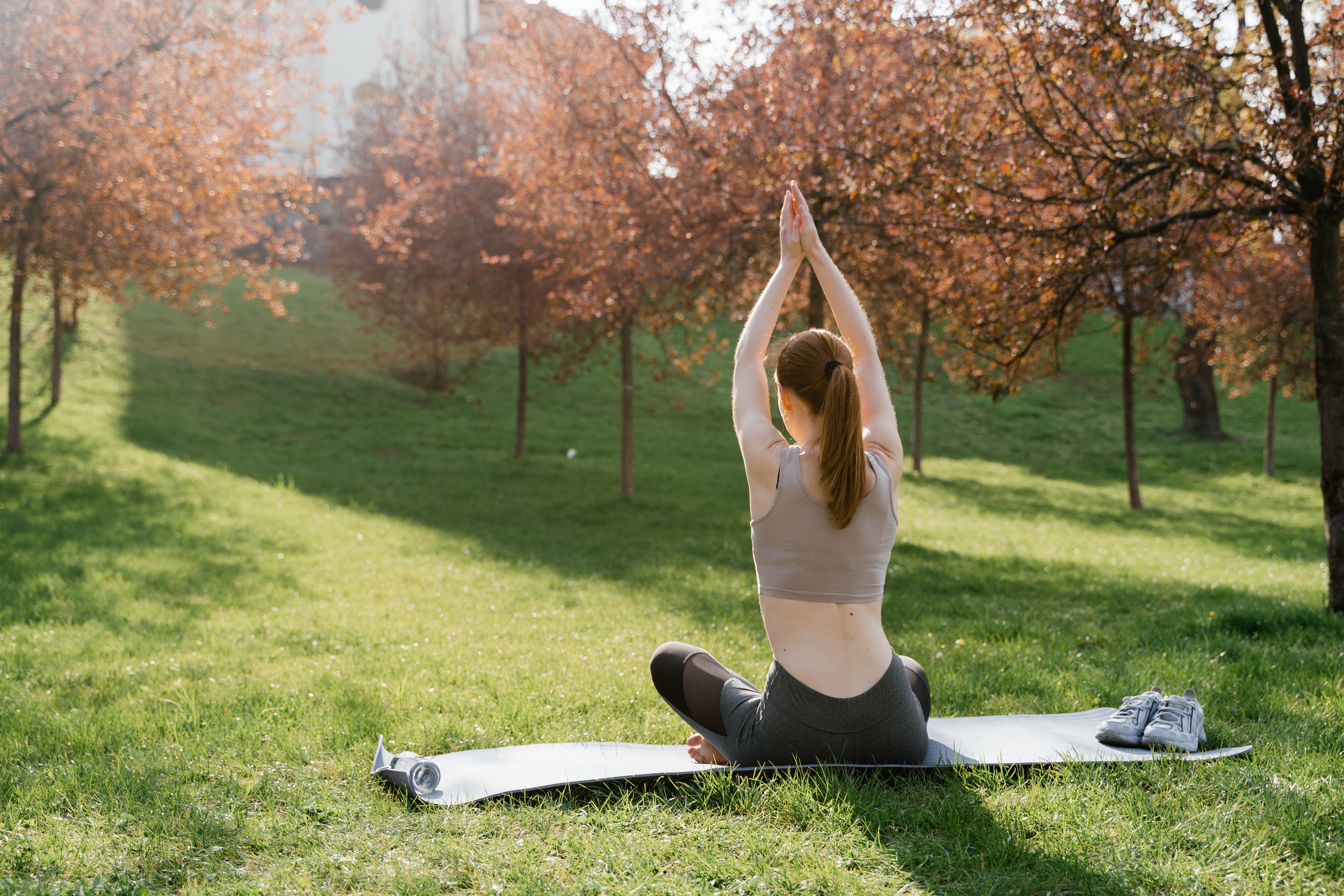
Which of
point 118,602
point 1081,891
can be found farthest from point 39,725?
point 1081,891

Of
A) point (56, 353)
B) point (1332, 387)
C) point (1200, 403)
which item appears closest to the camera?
point (1332, 387)

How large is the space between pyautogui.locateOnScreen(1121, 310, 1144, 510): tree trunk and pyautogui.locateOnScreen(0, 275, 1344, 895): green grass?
0.46 meters

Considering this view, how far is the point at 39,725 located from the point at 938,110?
7455mm

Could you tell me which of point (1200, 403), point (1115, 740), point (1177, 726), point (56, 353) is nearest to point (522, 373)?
point (56, 353)

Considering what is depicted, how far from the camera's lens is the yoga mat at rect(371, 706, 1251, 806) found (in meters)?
3.65

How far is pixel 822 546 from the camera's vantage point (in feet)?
10.9

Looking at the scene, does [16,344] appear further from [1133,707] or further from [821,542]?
[1133,707]

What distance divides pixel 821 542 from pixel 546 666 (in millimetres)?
3251

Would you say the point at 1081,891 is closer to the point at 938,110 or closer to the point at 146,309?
the point at 938,110

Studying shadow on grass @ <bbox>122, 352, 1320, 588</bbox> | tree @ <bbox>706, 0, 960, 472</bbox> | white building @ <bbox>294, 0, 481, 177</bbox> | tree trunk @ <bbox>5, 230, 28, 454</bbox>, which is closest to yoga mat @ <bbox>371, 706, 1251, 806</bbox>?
tree @ <bbox>706, 0, 960, 472</bbox>

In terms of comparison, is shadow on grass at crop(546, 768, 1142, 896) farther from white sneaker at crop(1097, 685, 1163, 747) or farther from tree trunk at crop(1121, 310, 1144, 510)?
tree trunk at crop(1121, 310, 1144, 510)

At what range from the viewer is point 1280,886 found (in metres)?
2.79

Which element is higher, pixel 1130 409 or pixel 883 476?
pixel 1130 409

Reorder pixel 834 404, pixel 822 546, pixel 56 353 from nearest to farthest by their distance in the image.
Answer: pixel 834 404
pixel 822 546
pixel 56 353
